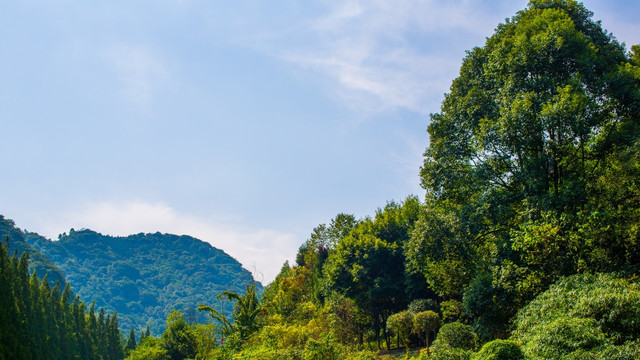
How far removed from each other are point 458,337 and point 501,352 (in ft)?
19.1

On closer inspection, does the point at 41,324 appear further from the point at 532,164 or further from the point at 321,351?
the point at 532,164

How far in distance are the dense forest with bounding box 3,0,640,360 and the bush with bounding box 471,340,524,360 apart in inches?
1.2

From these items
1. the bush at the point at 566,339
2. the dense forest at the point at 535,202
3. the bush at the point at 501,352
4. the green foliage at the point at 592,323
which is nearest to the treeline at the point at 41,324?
the dense forest at the point at 535,202

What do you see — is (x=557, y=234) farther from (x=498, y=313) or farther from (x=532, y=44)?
(x=532, y=44)

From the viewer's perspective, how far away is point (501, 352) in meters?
9.66

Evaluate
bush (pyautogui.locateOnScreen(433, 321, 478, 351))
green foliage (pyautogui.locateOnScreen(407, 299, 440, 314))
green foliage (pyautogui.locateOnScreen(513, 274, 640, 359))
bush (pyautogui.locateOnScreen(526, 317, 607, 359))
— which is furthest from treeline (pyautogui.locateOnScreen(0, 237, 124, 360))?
green foliage (pyautogui.locateOnScreen(407, 299, 440, 314))

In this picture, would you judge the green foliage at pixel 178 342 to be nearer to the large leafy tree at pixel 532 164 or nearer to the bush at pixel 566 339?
the large leafy tree at pixel 532 164

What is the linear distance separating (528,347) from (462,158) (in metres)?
9.60

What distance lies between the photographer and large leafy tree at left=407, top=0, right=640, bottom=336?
12.8 m

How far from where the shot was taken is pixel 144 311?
187250 mm

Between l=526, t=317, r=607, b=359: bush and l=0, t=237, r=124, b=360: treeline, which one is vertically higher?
l=0, t=237, r=124, b=360: treeline

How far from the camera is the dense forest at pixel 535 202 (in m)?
10.3

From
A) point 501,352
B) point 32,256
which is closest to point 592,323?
point 501,352

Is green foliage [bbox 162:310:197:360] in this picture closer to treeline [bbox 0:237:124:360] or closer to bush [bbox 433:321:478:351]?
treeline [bbox 0:237:124:360]
